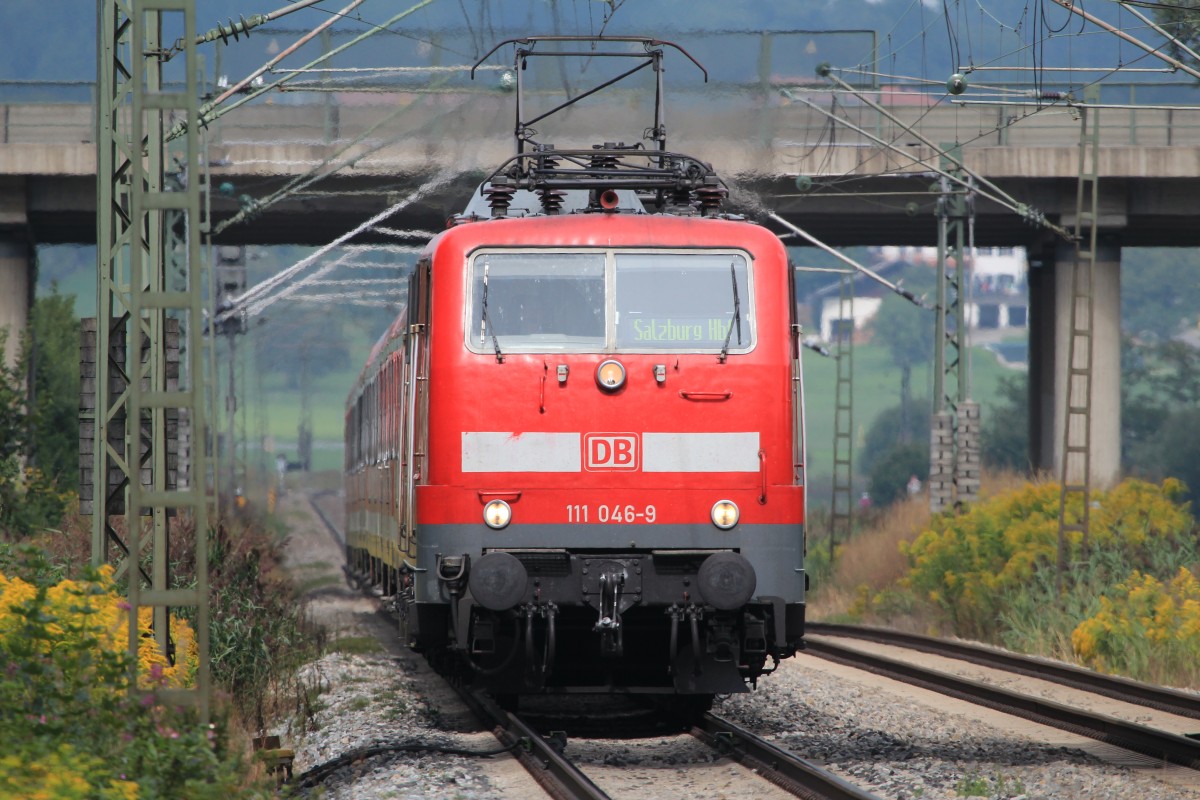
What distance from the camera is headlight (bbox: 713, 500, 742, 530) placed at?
10875 mm

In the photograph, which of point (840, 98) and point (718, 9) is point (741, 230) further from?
point (718, 9)

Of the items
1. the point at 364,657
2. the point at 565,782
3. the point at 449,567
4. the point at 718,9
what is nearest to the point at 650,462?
the point at 449,567

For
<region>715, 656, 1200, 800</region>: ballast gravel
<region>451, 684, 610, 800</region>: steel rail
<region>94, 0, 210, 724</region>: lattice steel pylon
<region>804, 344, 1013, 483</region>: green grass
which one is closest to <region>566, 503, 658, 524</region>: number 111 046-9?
<region>451, 684, 610, 800</region>: steel rail

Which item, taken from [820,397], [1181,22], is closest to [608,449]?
[1181,22]

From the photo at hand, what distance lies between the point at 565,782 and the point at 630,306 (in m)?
3.21

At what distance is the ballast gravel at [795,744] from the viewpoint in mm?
9648

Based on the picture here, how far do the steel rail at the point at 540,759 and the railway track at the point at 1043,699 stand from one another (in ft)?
12.5

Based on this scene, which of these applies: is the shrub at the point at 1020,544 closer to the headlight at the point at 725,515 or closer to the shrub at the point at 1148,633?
the shrub at the point at 1148,633

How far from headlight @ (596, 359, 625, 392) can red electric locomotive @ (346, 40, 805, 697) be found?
0.05 feet

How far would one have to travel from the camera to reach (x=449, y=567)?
35.2 ft

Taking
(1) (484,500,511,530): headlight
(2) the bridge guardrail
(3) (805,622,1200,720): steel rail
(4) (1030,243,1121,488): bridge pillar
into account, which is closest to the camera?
(1) (484,500,511,530): headlight

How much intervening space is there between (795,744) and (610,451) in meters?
2.49

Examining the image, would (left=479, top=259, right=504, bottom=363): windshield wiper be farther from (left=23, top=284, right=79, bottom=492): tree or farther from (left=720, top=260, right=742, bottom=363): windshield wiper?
(left=23, top=284, right=79, bottom=492): tree

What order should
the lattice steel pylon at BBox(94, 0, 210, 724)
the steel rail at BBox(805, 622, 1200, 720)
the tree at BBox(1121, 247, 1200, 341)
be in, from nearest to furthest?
the lattice steel pylon at BBox(94, 0, 210, 724) < the steel rail at BBox(805, 622, 1200, 720) < the tree at BBox(1121, 247, 1200, 341)
